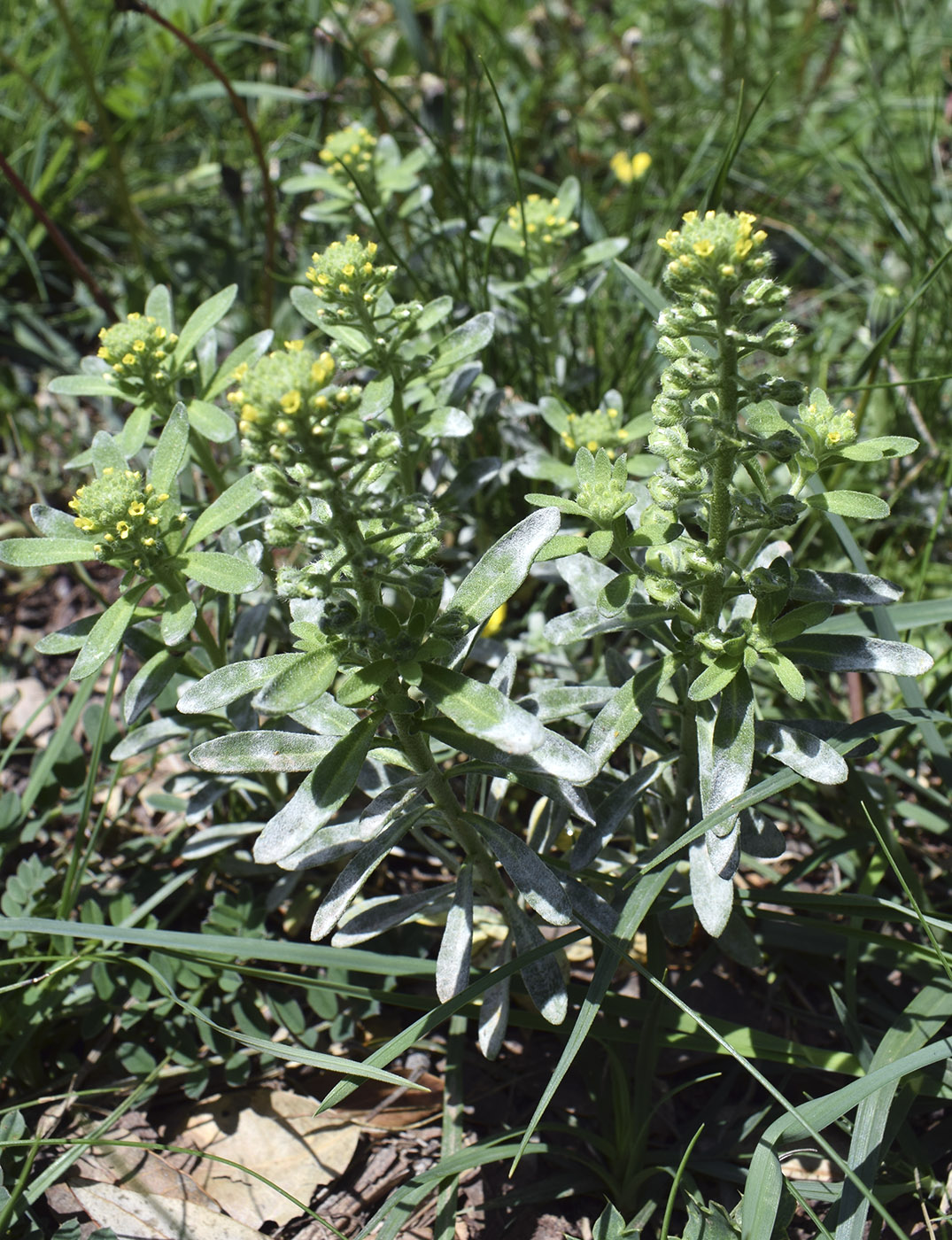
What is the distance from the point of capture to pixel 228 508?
254 cm

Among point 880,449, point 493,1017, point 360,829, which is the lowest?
point 493,1017

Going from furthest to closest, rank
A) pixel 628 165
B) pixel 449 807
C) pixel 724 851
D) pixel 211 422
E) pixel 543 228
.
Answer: pixel 628 165, pixel 543 228, pixel 211 422, pixel 449 807, pixel 724 851

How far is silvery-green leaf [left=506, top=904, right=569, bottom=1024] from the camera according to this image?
229cm

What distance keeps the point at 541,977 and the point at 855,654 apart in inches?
41.9

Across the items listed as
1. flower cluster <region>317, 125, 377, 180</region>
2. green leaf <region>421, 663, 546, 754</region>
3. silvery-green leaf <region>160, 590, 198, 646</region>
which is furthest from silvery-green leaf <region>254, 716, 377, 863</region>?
flower cluster <region>317, 125, 377, 180</region>

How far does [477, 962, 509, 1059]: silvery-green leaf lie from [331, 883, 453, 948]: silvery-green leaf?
246 mm

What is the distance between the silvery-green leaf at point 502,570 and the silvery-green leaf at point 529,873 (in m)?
0.53

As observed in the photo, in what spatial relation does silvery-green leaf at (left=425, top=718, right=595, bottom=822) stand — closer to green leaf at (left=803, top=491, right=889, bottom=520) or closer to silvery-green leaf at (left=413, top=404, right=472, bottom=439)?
green leaf at (left=803, top=491, right=889, bottom=520)

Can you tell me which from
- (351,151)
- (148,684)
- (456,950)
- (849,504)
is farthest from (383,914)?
(351,151)

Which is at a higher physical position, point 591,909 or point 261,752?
point 261,752

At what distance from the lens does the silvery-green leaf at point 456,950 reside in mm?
2293

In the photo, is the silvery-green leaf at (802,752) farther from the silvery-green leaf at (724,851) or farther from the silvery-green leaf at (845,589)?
the silvery-green leaf at (845,589)

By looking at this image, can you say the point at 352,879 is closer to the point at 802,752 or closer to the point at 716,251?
the point at 802,752

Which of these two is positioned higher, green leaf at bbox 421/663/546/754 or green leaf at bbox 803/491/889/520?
green leaf at bbox 803/491/889/520
